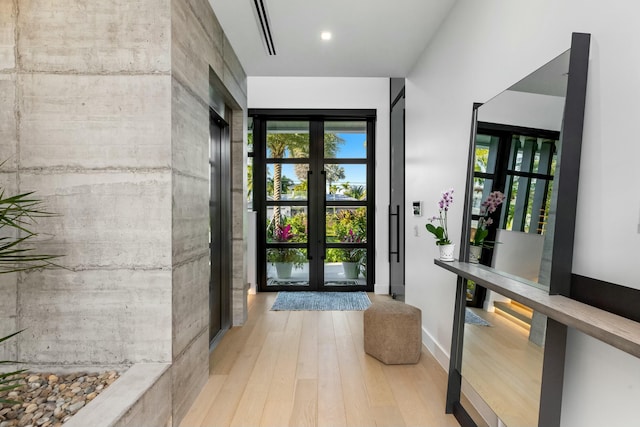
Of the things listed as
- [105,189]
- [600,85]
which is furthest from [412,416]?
[105,189]

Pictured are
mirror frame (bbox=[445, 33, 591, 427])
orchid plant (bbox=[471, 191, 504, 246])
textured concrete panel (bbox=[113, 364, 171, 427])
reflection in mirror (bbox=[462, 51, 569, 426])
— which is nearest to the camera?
mirror frame (bbox=[445, 33, 591, 427])

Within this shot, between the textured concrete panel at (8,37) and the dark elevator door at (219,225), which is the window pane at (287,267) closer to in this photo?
the dark elevator door at (219,225)

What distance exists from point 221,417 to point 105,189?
4.71 feet

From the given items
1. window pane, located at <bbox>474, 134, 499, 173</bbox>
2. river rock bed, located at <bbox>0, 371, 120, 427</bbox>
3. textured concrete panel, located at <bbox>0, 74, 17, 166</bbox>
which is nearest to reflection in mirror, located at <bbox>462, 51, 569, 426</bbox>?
window pane, located at <bbox>474, 134, 499, 173</bbox>

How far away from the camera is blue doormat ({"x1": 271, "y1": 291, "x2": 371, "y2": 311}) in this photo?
4211mm

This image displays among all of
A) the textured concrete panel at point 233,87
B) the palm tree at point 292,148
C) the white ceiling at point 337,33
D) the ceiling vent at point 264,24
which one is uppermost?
the white ceiling at point 337,33

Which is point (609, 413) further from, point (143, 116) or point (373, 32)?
point (373, 32)

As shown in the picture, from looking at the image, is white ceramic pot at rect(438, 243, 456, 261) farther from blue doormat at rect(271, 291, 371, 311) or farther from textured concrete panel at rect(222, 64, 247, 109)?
textured concrete panel at rect(222, 64, 247, 109)

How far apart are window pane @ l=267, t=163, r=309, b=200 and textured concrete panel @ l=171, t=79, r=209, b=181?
2.48 metres

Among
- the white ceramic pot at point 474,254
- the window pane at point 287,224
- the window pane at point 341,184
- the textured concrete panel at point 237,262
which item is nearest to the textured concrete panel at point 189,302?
the textured concrete panel at point 237,262

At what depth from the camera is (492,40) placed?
6.57 feet

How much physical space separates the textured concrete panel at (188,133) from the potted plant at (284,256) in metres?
2.57

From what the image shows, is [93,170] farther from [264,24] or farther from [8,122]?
[264,24]

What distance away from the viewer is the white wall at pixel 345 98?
4.75 meters
